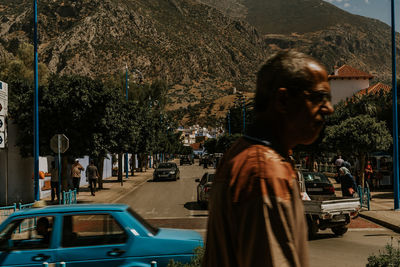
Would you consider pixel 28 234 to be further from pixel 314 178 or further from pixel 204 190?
pixel 314 178

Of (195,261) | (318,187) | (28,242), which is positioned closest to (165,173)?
(318,187)

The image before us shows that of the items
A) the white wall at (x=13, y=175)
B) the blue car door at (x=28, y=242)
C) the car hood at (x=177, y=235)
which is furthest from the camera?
the white wall at (x=13, y=175)

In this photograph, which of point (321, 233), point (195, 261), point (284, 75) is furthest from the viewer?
point (321, 233)

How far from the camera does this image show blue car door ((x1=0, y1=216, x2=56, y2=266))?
609cm

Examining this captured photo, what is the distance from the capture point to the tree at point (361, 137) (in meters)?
23.1

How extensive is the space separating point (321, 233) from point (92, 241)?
9.07m

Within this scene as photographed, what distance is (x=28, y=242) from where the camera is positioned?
6250mm

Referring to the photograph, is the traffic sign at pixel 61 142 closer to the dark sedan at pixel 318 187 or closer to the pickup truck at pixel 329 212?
Result: the dark sedan at pixel 318 187

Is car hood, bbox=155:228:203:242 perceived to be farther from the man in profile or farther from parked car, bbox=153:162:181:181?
parked car, bbox=153:162:181:181

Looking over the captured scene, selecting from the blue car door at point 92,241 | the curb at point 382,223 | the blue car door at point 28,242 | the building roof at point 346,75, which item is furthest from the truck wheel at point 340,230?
the building roof at point 346,75

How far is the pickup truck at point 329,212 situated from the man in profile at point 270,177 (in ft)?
35.0

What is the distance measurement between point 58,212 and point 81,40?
14201cm

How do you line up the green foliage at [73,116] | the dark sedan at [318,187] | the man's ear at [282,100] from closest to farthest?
the man's ear at [282,100]
the dark sedan at [318,187]
the green foliage at [73,116]

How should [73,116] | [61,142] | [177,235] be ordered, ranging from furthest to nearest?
[73,116] < [61,142] < [177,235]
